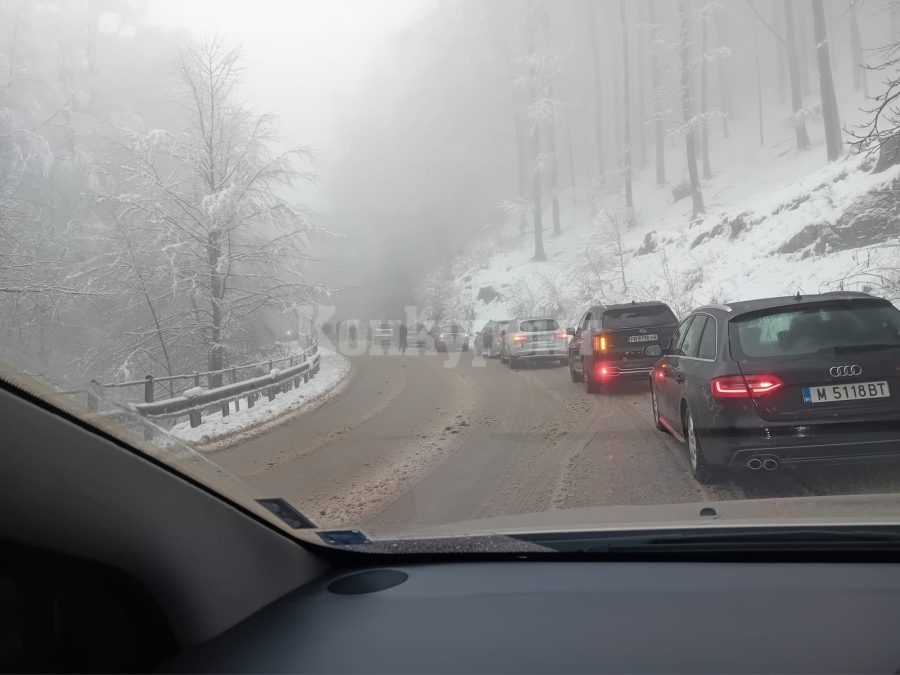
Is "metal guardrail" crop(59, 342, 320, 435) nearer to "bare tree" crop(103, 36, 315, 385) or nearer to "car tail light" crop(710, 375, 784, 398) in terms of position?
"bare tree" crop(103, 36, 315, 385)

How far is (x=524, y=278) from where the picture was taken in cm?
4091

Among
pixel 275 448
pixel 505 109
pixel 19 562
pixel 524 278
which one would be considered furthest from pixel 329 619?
pixel 505 109

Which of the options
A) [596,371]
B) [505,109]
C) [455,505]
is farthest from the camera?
[505,109]

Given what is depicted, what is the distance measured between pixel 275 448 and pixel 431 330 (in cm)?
2893

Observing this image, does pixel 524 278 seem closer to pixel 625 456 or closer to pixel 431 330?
pixel 431 330

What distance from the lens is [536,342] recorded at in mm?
19344

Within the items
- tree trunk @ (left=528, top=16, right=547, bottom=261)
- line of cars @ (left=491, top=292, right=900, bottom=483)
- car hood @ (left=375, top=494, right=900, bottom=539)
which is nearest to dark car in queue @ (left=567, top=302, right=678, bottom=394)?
line of cars @ (left=491, top=292, right=900, bottom=483)

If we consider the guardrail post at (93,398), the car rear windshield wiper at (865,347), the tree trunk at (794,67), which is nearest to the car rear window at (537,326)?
the car rear windshield wiper at (865,347)

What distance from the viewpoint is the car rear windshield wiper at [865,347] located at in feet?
15.9

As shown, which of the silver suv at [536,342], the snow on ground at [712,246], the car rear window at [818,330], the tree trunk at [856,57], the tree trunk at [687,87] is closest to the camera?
the car rear window at [818,330]

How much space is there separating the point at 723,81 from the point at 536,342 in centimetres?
4962

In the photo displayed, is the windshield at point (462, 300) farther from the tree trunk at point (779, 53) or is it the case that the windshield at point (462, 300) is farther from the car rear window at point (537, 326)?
the tree trunk at point (779, 53)

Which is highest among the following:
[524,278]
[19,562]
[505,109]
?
[505,109]

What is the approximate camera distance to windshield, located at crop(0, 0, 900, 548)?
193 inches
